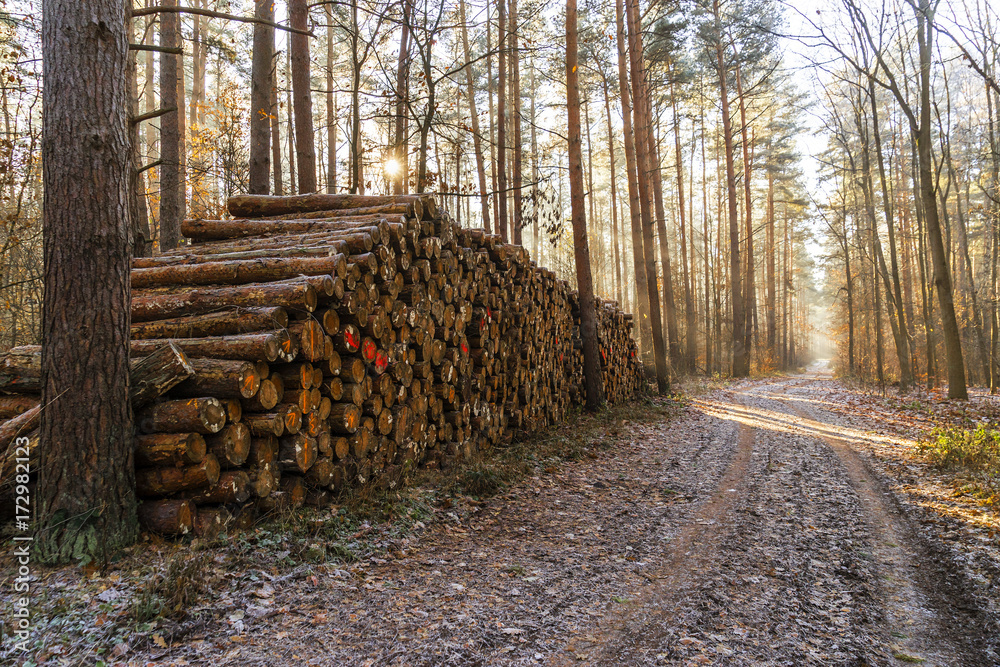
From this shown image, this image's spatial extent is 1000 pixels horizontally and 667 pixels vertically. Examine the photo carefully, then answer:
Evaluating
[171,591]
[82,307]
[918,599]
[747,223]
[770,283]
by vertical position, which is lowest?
[918,599]

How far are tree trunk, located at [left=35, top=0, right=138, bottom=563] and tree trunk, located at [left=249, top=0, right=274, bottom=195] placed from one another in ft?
18.5

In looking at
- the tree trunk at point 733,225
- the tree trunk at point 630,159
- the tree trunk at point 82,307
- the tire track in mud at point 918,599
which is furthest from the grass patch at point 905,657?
the tree trunk at point 733,225

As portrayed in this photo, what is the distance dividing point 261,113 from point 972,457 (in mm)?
11629

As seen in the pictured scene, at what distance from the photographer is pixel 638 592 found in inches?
149

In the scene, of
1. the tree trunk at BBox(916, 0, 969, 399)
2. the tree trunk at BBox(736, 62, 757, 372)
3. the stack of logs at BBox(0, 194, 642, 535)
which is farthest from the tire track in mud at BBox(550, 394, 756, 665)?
the tree trunk at BBox(736, 62, 757, 372)

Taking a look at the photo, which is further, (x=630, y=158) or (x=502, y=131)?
(x=630, y=158)

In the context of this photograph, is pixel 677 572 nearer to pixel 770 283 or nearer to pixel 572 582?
pixel 572 582

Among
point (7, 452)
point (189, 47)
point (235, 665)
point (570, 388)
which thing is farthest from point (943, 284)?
point (189, 47)

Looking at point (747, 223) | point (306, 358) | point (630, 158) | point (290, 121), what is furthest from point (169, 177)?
point (747, 223)

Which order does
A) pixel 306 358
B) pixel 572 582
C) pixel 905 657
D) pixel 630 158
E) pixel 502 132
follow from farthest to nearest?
pixel 630 158
pixel 502 132
pixel 306 358
pixel 572 582
pixel 905 657

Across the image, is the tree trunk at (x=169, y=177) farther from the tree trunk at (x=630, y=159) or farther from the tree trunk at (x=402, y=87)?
the tree trunk at (x=630, y=159)

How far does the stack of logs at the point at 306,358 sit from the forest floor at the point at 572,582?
469 millimetres

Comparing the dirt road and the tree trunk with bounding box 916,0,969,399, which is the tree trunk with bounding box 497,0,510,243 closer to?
the dirt road

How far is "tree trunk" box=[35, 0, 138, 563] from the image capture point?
3.47m
